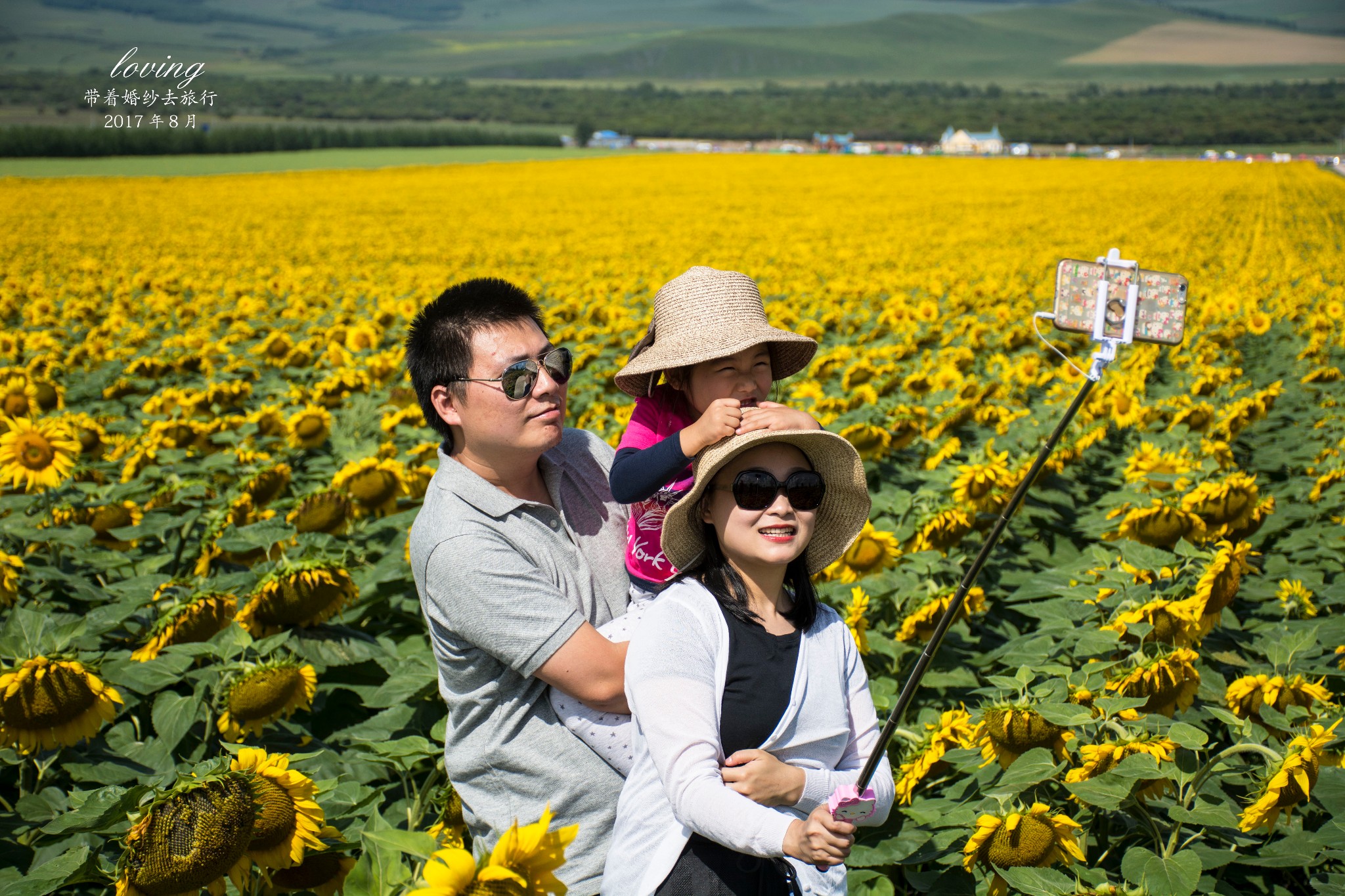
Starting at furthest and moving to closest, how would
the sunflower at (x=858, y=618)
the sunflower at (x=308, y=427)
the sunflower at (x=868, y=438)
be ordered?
the sunflower at (x=308, y=427)
the sunflower at (x=868, y=438)
the sunflower at (x=858, y=618)

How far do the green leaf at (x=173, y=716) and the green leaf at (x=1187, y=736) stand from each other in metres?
2.00

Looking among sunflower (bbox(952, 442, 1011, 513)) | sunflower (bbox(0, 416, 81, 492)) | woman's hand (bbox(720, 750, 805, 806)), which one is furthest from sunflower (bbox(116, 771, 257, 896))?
sunflower (bbox(0, 416, 81, 492))

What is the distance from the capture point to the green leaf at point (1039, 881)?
171cm

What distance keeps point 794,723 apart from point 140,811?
1.03 m

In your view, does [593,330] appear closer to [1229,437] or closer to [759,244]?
[1229,437]

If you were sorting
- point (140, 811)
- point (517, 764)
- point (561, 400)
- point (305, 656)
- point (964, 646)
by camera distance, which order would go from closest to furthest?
point (140, 811) < point (517, 764) < point (561, 400) < point (305, 656) < point (964, 646)

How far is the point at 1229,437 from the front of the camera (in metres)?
4.50

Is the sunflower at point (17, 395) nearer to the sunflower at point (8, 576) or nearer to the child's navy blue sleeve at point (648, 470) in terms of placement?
the sunflower at point (8, 576)

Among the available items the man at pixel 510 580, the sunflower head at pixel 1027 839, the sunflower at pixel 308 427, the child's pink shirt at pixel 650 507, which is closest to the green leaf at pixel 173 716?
the man at pixel 510 580

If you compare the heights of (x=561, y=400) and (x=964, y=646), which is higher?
(x=561, y=400)

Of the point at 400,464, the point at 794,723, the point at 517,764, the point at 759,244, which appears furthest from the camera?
the point at 759,244

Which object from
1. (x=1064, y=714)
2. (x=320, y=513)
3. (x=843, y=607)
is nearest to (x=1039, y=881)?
(x=1064, y=714)

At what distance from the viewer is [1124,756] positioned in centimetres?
194

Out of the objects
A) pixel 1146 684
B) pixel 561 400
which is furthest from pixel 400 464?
pixel 1146 684
